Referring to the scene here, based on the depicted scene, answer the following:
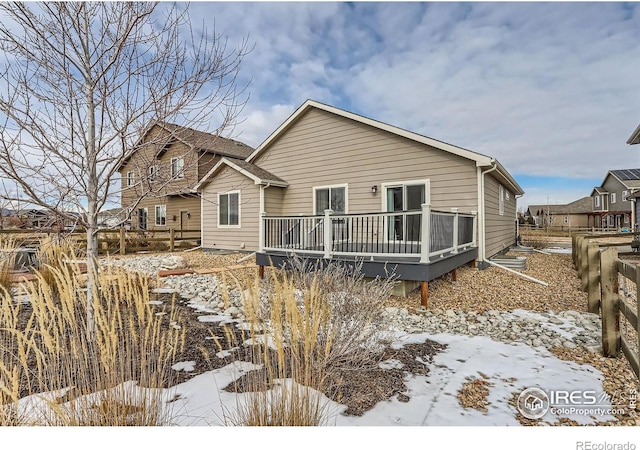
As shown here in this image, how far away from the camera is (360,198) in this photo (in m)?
9.27

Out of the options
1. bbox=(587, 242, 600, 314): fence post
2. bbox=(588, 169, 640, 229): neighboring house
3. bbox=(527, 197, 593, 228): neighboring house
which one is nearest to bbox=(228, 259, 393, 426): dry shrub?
bbox=(587, 242, 600, 314): fence post

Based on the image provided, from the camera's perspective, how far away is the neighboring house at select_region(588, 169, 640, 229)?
32844 mm

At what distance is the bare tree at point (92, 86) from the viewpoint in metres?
2.73

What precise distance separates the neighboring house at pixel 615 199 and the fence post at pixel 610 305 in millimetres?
39154

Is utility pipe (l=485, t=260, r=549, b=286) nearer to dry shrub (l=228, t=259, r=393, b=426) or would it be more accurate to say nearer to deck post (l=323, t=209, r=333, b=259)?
deck post (l=323, t=209, r=333, b=259)

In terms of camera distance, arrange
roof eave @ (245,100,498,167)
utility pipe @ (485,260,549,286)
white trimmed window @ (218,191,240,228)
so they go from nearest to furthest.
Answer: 1. utility pipe @ (485,260,549,286)
2. roof eave @ (245,100,498,167)
3. white trimmed window @ (218,191,240,228)

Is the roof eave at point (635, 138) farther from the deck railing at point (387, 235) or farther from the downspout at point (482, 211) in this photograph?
the deck railing at point (387, 235)

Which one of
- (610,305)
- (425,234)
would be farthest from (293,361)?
(425,234)

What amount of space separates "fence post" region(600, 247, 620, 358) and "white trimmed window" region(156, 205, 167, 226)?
19.3m

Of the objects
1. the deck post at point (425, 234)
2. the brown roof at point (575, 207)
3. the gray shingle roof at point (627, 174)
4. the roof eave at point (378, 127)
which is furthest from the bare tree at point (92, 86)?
the brown roof at point (575, 207)

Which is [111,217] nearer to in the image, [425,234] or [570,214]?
[425,234]

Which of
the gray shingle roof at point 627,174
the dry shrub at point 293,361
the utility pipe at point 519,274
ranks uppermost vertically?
the gray shingle roof at point 627,174

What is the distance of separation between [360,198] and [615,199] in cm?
4175
